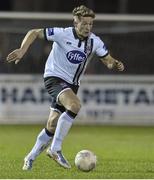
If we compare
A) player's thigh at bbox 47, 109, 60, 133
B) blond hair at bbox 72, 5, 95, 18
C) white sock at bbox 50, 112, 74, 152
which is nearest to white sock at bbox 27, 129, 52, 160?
player's thigh at bbox 47, 109, 60, 133

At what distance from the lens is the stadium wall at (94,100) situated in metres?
19.0

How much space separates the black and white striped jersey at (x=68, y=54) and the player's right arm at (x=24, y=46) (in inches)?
8.4

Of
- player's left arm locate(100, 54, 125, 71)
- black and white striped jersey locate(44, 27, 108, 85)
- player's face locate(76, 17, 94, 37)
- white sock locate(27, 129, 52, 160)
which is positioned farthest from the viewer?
player's left arm locate(100, 54, 125, 71)

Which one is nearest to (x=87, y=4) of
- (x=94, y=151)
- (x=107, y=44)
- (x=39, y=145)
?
(x=107, y=44)

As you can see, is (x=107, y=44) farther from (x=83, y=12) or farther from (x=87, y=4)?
(x=87, y=4)

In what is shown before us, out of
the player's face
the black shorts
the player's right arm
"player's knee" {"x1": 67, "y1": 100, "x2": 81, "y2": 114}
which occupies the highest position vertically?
the player's face

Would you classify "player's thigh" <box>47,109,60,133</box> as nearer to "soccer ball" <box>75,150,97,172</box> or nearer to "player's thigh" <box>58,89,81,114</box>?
"player's thigh" <box>58,89,81,114</box>

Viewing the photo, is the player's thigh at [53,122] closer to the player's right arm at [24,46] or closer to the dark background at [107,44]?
the player's right arm at [24,46]

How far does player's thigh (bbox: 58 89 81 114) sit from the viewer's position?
10.3 m

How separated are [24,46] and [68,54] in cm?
71

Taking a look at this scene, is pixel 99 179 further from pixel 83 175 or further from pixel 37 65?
pixel 37 65

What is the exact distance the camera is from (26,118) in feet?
62.5

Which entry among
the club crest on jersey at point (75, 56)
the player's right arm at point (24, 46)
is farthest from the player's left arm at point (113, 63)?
the player's right arm at point (24, 46)

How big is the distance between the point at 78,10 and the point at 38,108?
28.5 ft
